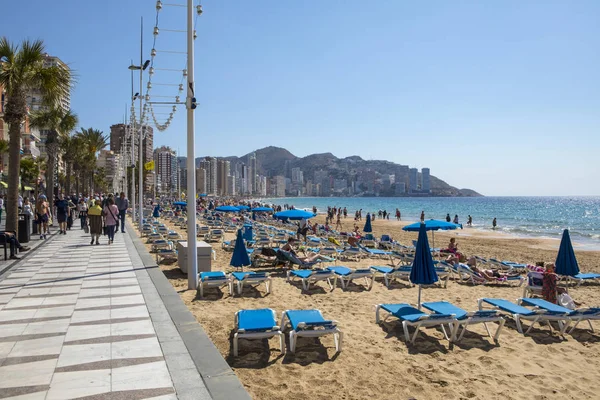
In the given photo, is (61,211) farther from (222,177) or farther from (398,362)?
(222,177)

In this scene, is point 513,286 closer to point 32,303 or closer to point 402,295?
point 402,295

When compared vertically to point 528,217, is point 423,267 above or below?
above

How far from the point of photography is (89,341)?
16.0ft

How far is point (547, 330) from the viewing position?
256 inches

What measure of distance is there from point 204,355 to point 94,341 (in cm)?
140

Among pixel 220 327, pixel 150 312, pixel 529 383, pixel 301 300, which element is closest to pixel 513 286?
pixel 301 300

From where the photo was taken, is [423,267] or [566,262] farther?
[566,262]

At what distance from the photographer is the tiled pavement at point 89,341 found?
3.69 metres

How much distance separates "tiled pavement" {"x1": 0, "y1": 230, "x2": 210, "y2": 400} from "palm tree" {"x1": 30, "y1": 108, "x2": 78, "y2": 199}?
47.3 feet

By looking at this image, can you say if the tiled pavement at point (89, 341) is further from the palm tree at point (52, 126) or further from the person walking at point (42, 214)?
the palm tree at point (52, 126)

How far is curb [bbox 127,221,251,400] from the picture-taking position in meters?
3.70

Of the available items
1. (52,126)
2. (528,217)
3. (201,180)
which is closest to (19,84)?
(52,126)

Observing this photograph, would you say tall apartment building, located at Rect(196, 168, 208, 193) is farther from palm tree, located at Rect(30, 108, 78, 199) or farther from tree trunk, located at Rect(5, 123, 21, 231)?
tree trunk, located at Rect(5, 123, 21, 231)

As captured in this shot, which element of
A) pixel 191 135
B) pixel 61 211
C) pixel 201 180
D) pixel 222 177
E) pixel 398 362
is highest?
pixel 222 177
